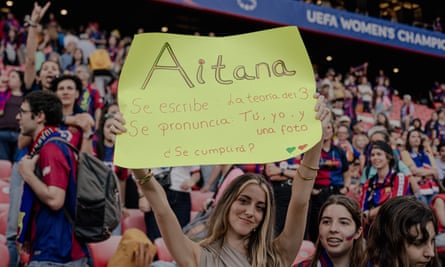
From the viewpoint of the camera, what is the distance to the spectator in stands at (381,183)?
15.2ft

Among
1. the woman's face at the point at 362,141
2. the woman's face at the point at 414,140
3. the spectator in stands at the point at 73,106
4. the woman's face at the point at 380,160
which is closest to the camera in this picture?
the spectator in stands at the point at 73,106

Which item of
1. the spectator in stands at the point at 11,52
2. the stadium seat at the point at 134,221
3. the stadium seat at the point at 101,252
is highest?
the spectator in stands at the point at 11,52

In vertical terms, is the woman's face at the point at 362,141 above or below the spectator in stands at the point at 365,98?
below

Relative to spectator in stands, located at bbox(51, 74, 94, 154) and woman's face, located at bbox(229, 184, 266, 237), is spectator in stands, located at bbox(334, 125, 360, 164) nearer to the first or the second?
spectator in stands, located at bbox(51, 74, 94, 154)

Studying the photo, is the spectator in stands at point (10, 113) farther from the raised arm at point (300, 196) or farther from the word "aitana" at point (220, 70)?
the raised arm at point (300, 196)

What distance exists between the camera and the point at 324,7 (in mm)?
18500

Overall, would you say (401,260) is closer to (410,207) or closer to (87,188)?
(410,207)

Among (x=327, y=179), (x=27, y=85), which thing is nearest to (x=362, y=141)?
(x=327, y=179)

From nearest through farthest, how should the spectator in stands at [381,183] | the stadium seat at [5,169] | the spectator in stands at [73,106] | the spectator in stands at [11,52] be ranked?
the spectator in stands at [73,106] → the spectator in stands at [381,183] → the stadium seat at [5,169] → the spectator in stands at [11,52]

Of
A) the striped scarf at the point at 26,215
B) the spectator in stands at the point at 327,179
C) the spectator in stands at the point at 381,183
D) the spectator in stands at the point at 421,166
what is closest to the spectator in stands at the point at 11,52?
the spectator in stands at the point at 421,166

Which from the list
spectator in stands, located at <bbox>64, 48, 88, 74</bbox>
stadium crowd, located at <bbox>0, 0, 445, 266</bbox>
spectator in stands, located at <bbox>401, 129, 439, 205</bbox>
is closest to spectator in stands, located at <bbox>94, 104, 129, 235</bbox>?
stadium crowd, located at <bbox>0, 0, 445, 266</bbox>

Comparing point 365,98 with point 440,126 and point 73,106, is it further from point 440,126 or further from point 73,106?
point 73,106

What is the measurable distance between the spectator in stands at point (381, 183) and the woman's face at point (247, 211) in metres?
2.60

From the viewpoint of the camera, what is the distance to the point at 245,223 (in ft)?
7.16
